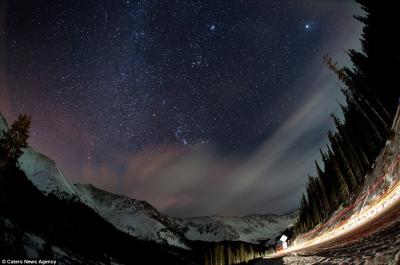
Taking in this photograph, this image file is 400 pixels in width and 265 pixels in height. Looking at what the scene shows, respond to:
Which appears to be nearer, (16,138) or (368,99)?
(368,99)

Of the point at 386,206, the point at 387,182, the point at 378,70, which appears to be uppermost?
the point at 378,70

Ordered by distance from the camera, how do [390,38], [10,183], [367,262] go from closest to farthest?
1. [367,262]
2. [390,38]
3. [10,183]

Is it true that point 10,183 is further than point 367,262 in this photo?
Yes

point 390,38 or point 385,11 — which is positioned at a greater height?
point 385,11

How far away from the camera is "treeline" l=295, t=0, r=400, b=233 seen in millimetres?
35250

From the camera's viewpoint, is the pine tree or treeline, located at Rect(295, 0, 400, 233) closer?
treeline, located at Rect(295, 0, 400, 233)

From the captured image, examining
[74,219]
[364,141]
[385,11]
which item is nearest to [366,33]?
[385,11]

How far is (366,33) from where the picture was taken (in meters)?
43.2

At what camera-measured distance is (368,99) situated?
40219mm

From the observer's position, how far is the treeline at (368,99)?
1388 inches

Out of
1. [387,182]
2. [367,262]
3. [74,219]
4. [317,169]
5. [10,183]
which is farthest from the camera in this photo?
[74,219]

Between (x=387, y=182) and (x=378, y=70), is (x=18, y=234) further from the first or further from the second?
(x=378, y=70)

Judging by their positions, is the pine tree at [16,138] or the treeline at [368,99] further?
the pine tree at [16,138]

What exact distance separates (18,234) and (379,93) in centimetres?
7584
